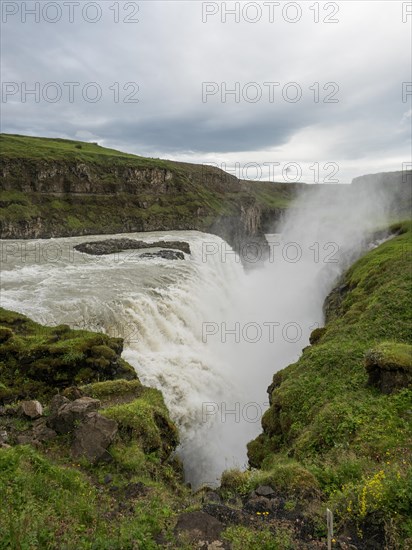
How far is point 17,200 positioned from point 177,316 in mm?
58878

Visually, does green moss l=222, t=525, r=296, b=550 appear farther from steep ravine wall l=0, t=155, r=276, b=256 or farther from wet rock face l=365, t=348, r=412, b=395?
steep ravine wall l=0, t=155, r=276, b=256

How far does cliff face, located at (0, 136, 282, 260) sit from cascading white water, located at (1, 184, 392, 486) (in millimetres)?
20126

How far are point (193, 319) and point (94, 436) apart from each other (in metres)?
20.4

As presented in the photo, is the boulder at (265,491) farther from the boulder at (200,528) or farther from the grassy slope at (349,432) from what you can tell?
the boulder at (200,528)

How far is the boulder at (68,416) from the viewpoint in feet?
33.6

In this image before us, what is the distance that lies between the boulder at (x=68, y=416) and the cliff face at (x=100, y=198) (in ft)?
209

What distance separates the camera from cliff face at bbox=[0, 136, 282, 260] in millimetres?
72750

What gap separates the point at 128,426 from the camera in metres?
10.9

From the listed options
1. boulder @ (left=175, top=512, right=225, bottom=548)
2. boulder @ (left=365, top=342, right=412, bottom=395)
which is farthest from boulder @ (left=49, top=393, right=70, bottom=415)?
boulder @ (left=365, top=342, right=412, bottom=395)

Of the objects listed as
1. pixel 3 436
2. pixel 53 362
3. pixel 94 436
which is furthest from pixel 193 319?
pixel 3 436

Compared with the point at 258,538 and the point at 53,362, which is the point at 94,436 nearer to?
the point at 258,538

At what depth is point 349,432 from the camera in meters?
10.3

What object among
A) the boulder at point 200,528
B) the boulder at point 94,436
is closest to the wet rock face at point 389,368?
the boulder at point 200,528

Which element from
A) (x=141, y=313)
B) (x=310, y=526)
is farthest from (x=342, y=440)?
(x=141, y=313)
